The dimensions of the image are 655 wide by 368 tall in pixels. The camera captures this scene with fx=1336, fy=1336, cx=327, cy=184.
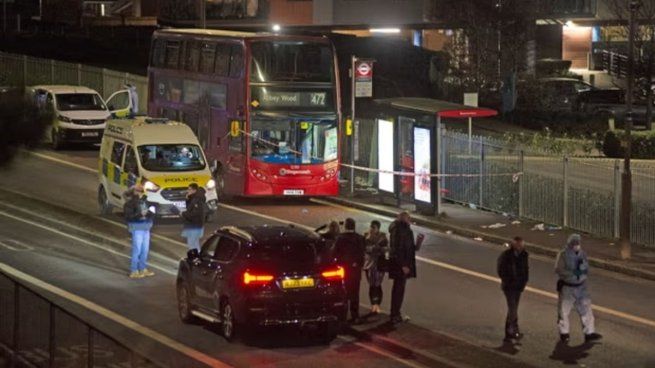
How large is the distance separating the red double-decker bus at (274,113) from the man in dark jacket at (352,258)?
12.8 m

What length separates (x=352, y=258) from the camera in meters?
19.0

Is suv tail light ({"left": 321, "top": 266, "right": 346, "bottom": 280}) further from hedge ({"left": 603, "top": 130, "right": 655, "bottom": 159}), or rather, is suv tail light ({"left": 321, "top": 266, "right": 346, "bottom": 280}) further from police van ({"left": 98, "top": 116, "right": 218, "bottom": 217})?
hedge ({"left": 603, "top": 130, "right": 655, "bottom": 159})

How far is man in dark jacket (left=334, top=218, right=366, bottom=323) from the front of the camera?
1883 cm

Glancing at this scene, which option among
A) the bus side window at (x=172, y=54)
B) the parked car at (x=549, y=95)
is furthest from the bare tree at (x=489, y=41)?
the bus side window at (x=172, y=54)

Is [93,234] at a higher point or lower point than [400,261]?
lower

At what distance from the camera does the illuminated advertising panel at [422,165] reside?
3116 centimetres

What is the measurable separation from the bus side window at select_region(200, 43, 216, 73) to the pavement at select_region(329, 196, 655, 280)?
460 cm

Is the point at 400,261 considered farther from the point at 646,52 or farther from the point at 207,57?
the point at 646,52

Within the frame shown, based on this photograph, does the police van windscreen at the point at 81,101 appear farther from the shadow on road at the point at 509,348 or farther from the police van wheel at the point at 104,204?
A: the shadow on road at the point at 509,348

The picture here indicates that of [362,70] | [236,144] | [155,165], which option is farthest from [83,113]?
[155,165]

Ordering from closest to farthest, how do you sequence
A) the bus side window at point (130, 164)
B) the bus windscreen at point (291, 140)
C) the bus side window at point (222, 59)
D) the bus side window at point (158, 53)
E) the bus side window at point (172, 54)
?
the bus side window at point (130, 164)
the bus windscreen at point (291, 140)
the bus side window at point (222, 59)
the bus side window at point (172, 54)
the bus side window at point (158, 53)

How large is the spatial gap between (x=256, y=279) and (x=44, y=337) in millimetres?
3449

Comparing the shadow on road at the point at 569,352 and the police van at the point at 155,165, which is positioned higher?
the police van at the point at 155,165

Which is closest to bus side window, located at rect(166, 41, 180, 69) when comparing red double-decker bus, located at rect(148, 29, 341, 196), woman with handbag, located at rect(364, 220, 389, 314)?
red double-decker bus, located at rect(148, 29, 341, 196)
